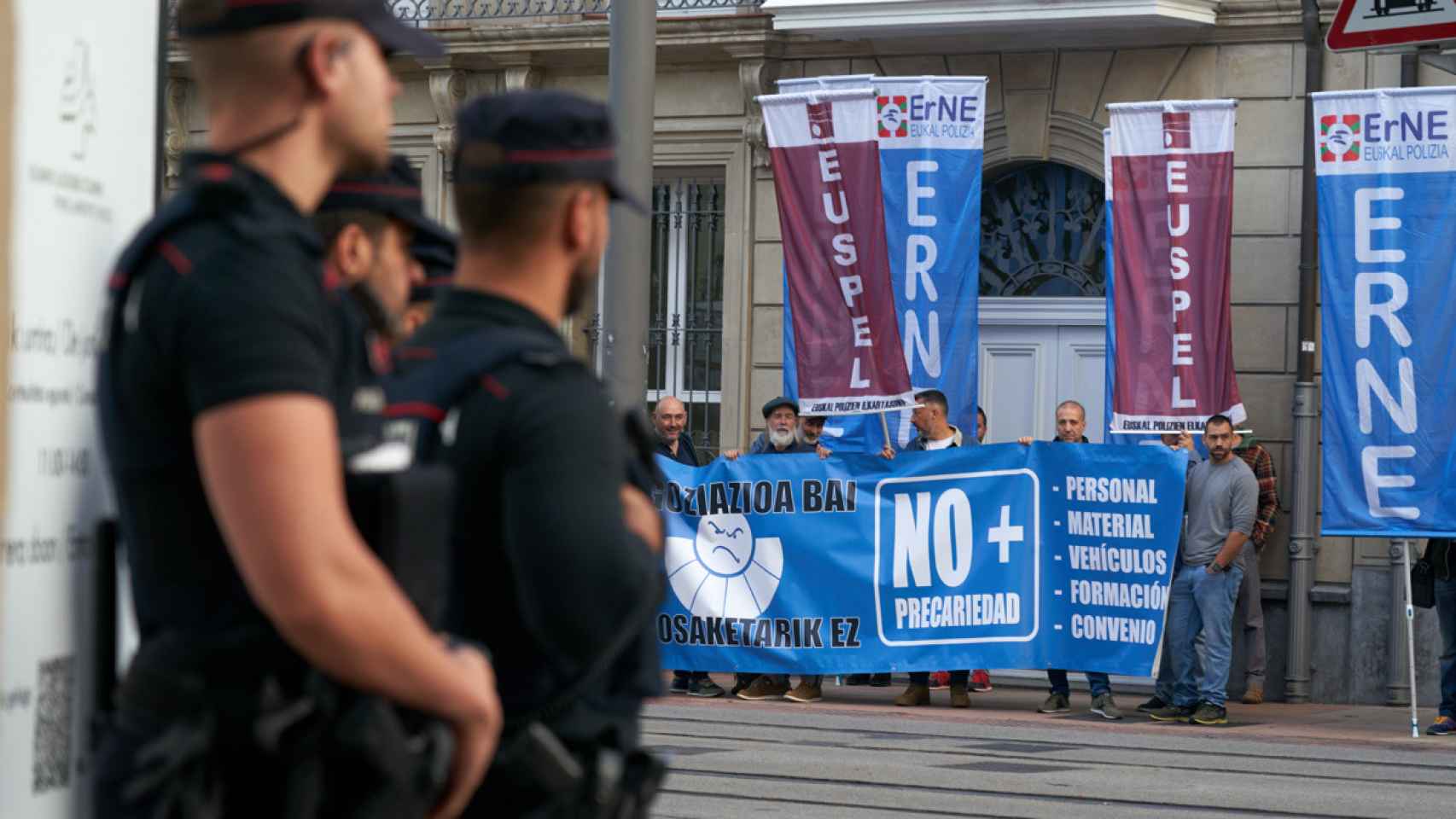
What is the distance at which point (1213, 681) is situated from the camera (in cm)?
1476

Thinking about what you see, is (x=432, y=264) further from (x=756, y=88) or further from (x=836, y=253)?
(x=756, y=88)

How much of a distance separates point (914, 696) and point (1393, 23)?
8187 mm

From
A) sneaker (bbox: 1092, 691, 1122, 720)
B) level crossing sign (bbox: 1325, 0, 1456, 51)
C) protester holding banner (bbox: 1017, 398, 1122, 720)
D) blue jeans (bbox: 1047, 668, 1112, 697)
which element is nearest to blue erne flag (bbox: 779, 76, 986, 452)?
protester holding banner (bbox: 1017, 398, 1122, 720)

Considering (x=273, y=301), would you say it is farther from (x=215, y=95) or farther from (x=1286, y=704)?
(x=1286, y=704)

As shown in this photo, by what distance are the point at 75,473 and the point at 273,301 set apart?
2.08ft

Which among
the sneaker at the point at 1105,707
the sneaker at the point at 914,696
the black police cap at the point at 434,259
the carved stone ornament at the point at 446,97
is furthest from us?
the carved stone ornament at the point at 446,97

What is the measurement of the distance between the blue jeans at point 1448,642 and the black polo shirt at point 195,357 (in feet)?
41.3

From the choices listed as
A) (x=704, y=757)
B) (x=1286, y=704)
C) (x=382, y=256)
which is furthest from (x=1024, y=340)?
(x=382, y=256)

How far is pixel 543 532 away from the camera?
284 centimetres

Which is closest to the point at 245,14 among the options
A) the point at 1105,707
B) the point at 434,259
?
the point at 434,259

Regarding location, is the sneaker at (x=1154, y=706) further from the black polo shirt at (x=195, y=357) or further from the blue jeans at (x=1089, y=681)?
the black polo shirt at (x=195, y=357)

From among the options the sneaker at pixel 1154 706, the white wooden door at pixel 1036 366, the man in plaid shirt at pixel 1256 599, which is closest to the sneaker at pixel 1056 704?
the sneaker at pixel 1154 706

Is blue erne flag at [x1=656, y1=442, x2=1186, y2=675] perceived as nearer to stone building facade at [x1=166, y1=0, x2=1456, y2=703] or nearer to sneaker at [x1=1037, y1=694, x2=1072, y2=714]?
sneaker at [x1=1037, y1=694, x2=1072, y2=714]

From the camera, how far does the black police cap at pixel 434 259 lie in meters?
4.34
